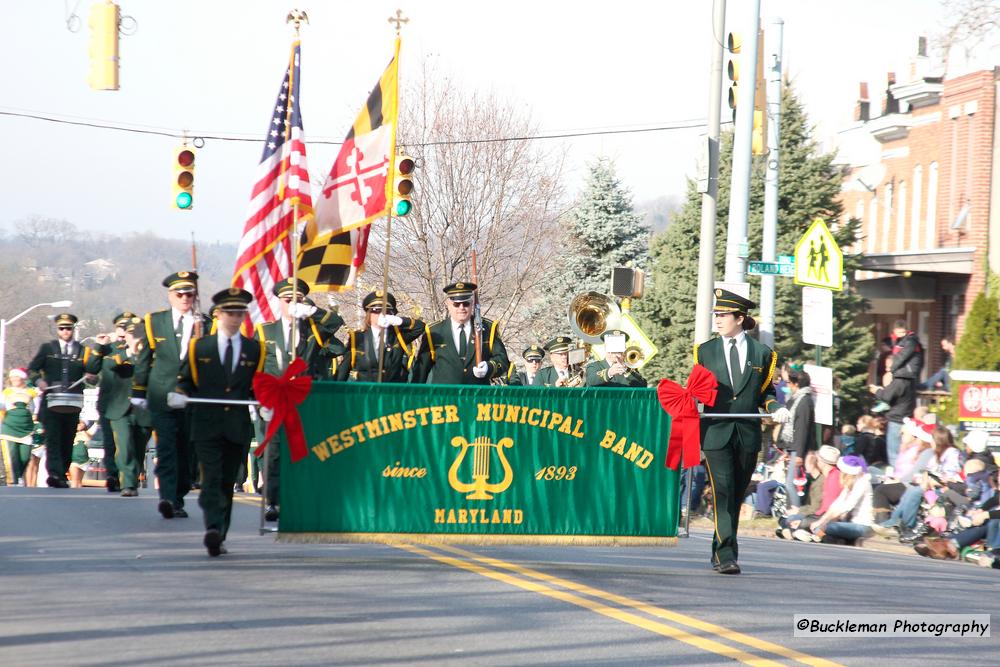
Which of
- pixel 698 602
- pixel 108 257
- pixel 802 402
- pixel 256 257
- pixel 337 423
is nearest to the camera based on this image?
pixel 698 602

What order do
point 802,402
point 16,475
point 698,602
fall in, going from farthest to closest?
point 16,475, point 802,402, point 698,602

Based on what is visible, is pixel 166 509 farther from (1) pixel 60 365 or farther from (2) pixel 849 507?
(2) pixel 849 507

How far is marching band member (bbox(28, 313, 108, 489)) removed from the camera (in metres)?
18.6

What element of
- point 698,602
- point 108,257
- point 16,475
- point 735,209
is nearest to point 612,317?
point 735,209

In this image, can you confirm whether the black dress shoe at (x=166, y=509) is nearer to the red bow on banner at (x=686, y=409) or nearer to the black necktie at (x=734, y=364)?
the red bow on banner at (x=686, y=409)

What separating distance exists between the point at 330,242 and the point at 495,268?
25.4 metres

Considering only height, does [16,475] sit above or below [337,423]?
below

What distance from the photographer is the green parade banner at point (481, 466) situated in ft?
34.7

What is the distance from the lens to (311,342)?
14.6 meters

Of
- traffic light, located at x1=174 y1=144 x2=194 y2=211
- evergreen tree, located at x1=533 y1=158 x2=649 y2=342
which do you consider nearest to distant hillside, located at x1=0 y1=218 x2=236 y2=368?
evergreen tree, located at x1=533 y1=158 x2=649 y2=342

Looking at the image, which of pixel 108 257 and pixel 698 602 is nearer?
pixel 698 602

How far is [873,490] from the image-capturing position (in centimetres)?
1786

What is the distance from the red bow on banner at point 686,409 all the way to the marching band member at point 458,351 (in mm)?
3628

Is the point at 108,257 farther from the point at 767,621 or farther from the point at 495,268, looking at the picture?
the point at 767,621
